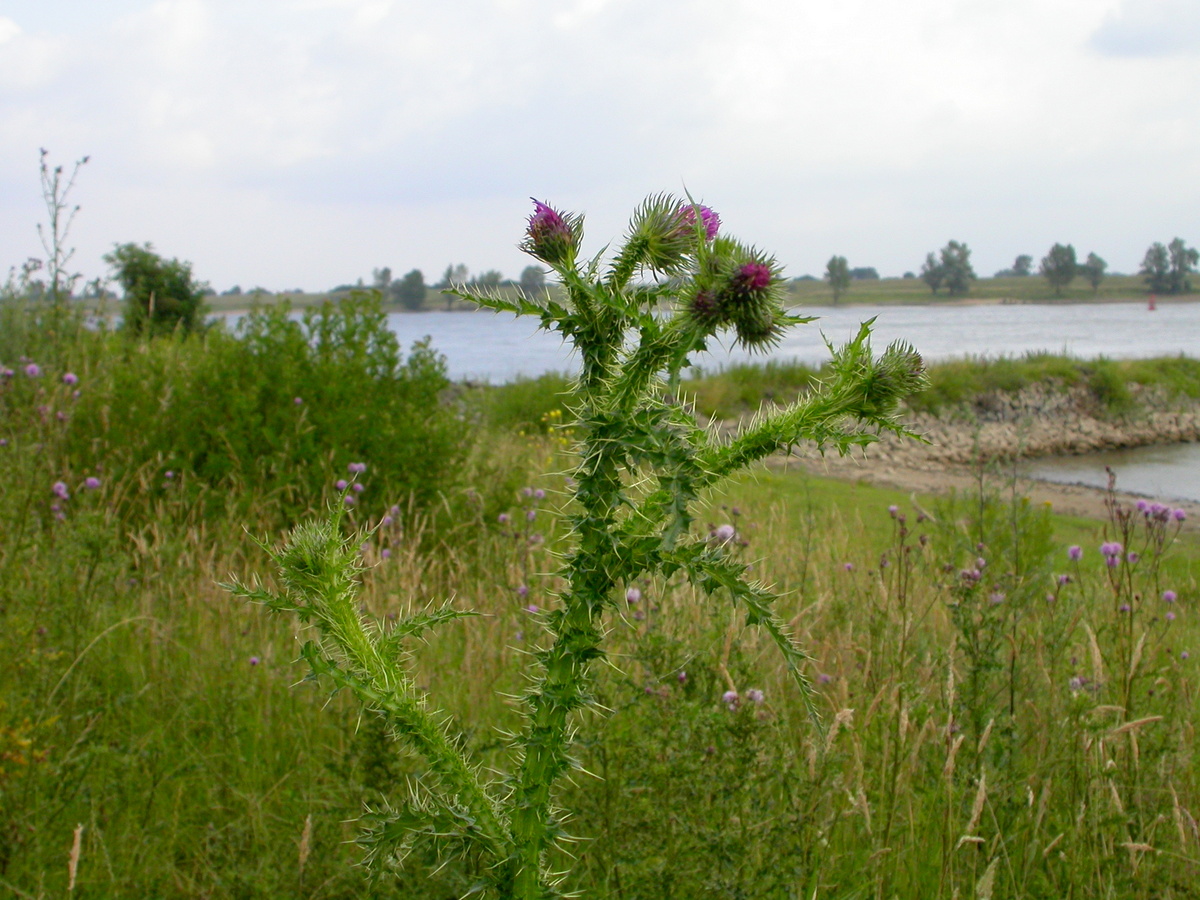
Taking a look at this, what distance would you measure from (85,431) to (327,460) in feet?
5.86

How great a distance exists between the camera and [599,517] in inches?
53.3

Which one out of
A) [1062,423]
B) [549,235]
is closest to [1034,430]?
[1062,423]

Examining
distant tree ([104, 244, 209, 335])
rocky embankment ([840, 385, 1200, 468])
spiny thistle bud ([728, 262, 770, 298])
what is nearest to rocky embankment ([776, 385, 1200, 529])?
rocky embankment ([840, 385, 1200, 468])

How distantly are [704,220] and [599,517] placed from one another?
598 mm

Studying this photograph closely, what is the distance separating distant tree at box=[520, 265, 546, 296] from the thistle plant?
7 centimetres

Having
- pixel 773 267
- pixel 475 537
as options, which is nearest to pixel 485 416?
pixel 475 537

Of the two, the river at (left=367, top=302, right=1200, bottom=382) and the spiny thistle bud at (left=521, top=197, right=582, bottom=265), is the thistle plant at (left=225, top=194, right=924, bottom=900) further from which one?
the river at (left=367, top=302, right=1200, bottom=382)

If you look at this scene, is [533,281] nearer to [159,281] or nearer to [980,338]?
[159,281]

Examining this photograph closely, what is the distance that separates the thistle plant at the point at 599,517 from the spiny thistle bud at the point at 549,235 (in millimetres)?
114

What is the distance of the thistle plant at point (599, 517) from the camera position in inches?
52.7

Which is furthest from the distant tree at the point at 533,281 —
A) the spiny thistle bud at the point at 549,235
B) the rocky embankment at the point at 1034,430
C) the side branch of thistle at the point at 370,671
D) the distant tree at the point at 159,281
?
the distant tree at the point at 159,281

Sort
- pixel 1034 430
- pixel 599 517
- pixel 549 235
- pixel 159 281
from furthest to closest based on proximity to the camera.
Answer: pixel 1034 430 < pixel 159 281 < pixel 549 235 < pixel 599 517

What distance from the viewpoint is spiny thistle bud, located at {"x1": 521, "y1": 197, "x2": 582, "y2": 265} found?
61.4 inches

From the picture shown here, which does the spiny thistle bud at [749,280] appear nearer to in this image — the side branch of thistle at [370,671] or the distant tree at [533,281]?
the distant tree at [533,281]
